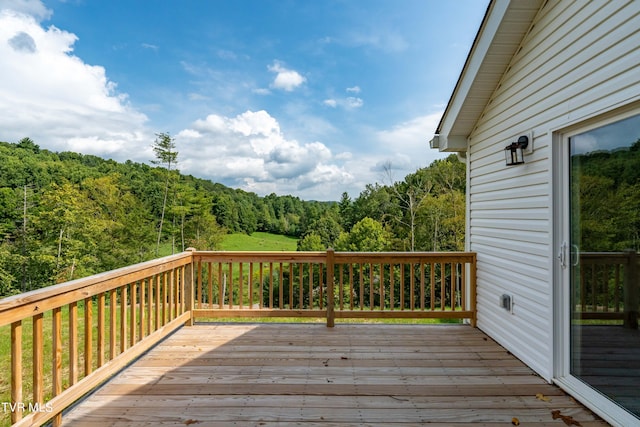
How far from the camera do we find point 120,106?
16.9m

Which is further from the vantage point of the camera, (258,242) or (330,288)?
(258,242)

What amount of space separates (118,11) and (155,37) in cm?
195

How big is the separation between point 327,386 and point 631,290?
6.93 feet

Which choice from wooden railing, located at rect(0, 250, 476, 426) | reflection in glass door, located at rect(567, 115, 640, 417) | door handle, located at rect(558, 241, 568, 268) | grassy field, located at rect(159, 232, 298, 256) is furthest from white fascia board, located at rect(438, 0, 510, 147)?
grassy field, located at rect(159, 232, 298, 256)

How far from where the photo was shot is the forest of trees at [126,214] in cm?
1733

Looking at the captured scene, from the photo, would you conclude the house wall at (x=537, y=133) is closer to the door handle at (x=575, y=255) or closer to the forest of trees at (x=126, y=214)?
the door handle at (x=575, y=255)

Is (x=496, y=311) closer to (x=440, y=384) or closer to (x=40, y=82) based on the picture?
(x=440, y=384)

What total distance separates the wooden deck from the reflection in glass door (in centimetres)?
33

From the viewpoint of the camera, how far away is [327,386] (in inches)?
101

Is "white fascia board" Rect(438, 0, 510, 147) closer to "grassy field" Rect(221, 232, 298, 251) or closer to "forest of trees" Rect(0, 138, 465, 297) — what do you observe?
"forest of trees" Rect(0, 138, 465, 297)

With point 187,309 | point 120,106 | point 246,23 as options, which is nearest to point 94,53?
point 120,106

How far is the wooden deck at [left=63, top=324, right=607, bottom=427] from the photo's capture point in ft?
7.08

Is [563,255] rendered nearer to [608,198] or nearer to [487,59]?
[608,198]

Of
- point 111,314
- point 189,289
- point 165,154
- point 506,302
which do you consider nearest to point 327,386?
point 111,314
